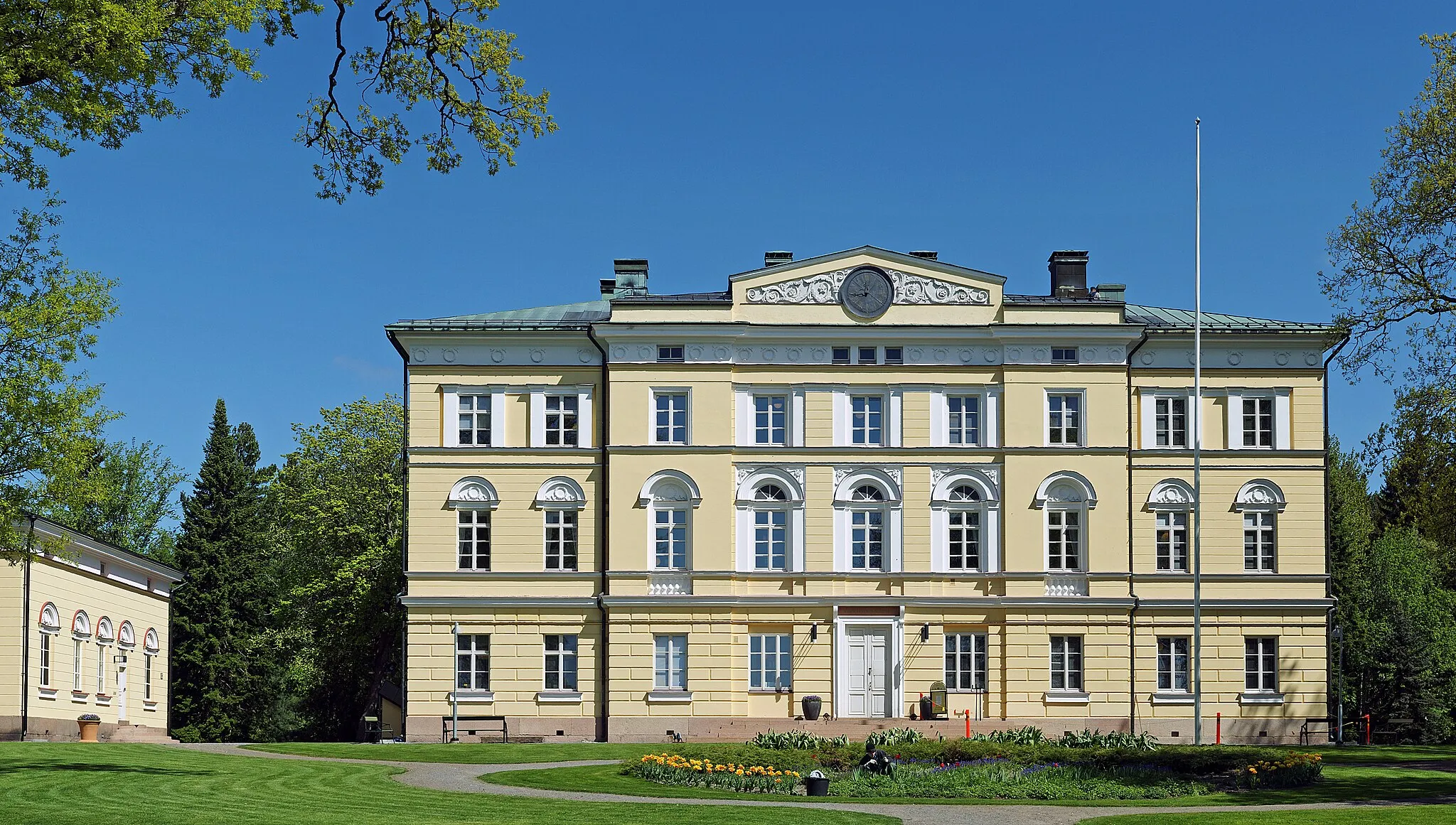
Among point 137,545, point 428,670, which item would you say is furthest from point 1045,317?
point 137,545

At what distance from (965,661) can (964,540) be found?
333 cm

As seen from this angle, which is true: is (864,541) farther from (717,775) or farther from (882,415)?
(717,775)

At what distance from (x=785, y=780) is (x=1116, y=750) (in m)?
6.99

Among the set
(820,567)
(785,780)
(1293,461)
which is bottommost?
(785,780)

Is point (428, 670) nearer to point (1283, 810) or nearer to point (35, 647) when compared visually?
point (35, 647)

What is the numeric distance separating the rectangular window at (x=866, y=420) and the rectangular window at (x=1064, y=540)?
5.28 m

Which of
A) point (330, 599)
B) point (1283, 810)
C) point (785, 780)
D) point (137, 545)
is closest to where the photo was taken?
point (1283, 810)

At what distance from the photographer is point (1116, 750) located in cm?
3098

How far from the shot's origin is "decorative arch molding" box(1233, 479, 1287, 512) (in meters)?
45.4

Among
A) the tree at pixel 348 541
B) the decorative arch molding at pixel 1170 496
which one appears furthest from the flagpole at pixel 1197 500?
the tree at pixel 348 541

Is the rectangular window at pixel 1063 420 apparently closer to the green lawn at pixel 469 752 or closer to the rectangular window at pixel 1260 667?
the rectangular window at pixel 1260 667

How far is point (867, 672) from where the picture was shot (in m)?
44.1

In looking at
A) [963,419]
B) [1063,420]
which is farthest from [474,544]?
[1063,420]

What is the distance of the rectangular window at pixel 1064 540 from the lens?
147ft
